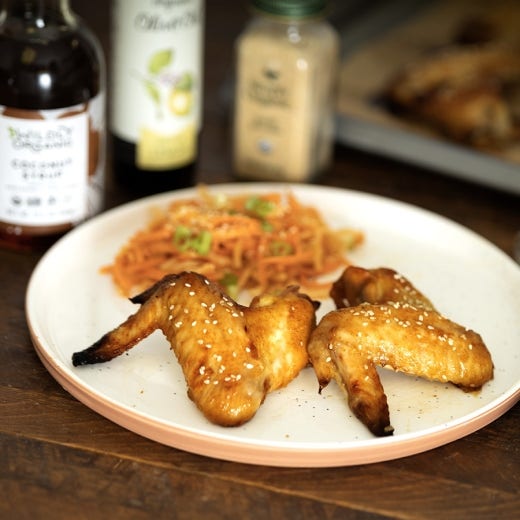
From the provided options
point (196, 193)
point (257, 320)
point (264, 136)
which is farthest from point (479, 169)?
point (257, 320)

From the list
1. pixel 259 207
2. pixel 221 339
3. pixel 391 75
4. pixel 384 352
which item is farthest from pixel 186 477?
pixel 391 75

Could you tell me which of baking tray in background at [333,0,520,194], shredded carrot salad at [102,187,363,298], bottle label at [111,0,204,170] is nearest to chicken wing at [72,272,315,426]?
shredded carrot salad at [102,187,363,298]

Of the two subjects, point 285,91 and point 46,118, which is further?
point 285,91

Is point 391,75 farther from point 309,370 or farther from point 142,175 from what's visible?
point 309,370

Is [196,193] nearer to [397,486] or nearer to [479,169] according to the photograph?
[479,169]

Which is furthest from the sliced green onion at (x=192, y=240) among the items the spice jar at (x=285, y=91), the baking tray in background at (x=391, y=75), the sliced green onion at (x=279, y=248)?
the baking tray in background at (x=391, y=75)
